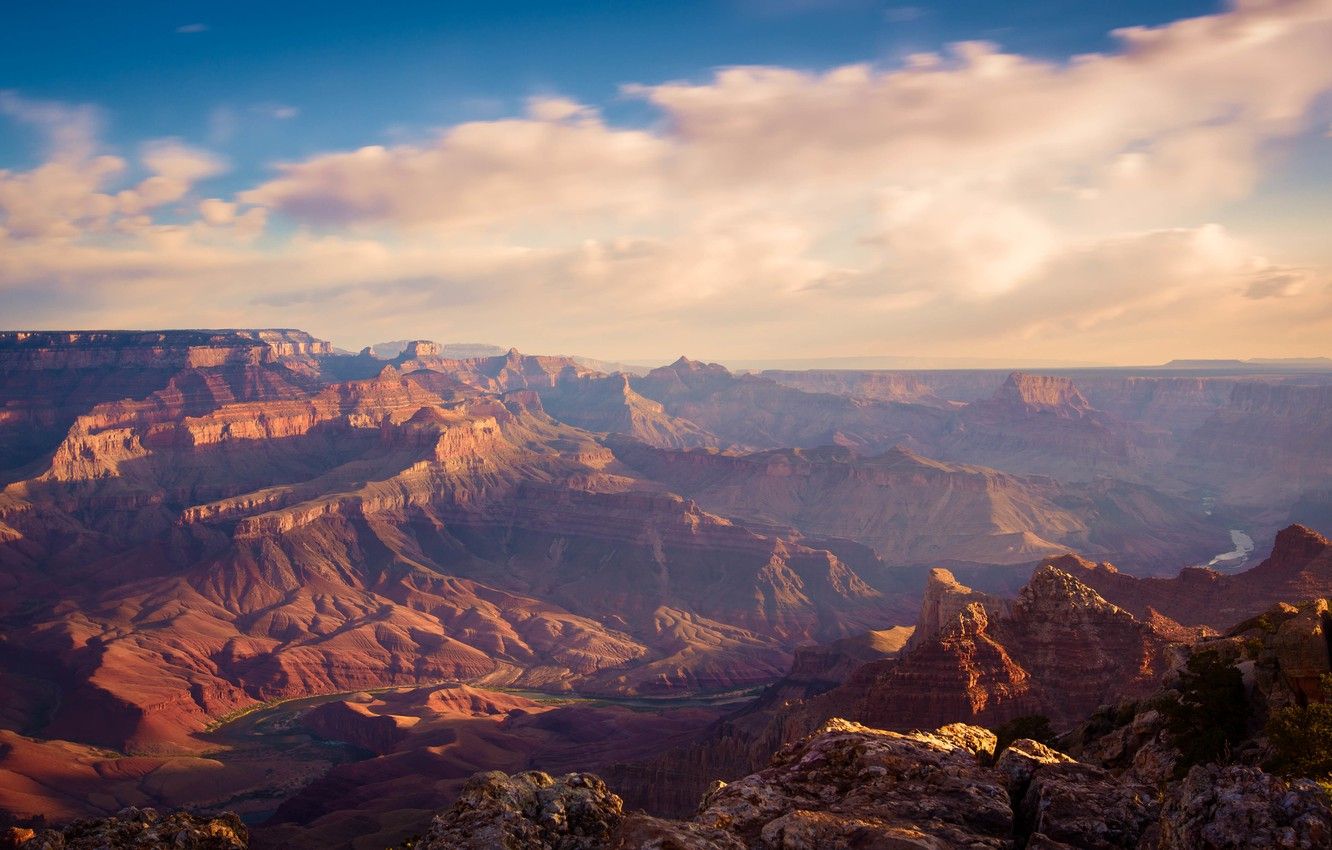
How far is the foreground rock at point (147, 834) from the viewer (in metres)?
21.5

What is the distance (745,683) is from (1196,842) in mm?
151860

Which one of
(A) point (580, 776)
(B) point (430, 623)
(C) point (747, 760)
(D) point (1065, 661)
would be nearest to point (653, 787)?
(C) point (747, 760)

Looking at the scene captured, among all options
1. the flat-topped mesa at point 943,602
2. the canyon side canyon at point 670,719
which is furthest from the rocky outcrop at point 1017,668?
the flat-topped mesa at point 943,602

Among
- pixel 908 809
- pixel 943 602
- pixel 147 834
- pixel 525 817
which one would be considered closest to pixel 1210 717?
pixel 908 809

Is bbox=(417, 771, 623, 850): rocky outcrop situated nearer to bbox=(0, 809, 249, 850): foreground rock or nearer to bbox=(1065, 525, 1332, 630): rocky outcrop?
bbox=(0, 809, 249, 850): foreground rock

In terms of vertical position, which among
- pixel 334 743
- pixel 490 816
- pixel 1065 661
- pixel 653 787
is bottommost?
pixel 334 743

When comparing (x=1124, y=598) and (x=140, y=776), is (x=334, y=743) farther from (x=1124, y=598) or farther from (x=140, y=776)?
(x=1124, y=598)

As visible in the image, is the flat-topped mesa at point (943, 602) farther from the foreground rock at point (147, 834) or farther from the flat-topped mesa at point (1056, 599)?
the foreground rock at point (147, 834)

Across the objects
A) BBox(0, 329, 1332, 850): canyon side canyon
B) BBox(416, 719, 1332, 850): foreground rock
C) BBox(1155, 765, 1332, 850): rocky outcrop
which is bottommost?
BBox(0, 329, 1332, 850): canyon side canyon

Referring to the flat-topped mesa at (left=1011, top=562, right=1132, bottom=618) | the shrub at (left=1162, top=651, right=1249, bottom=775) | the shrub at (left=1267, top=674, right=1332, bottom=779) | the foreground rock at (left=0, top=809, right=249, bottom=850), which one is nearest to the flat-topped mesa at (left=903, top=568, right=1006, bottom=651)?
the flat-topped mesa at (left=1011, top=562, right=1132, bottom=618)

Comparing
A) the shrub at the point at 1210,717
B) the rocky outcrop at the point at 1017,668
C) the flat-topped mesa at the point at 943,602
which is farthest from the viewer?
the flat-topped mesa at the point at 943,602

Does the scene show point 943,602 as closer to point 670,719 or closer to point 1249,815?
point 670,719

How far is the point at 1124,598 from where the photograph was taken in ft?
273

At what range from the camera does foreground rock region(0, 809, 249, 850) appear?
21.5 meters
